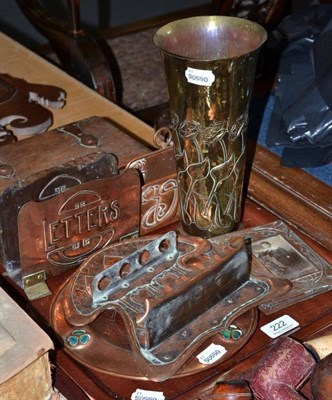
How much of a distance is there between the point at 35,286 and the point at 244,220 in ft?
1.18

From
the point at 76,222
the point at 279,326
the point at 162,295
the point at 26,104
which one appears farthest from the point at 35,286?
the point at 26,104

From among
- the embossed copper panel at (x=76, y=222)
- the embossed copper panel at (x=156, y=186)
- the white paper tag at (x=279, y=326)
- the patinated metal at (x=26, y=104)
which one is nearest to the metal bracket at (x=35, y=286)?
the embossed copper panel at (x=76, y=222)

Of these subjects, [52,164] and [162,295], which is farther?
[52,164]

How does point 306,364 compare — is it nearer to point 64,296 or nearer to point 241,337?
point 241,337

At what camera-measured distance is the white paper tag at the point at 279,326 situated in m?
1.06

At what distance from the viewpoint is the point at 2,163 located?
116cm

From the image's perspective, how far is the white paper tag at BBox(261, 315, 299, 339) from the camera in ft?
3.48

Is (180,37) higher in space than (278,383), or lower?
higher

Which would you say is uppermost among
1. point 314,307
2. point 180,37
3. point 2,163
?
point 180,37

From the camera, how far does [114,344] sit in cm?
102

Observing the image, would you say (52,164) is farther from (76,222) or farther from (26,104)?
(26,104)

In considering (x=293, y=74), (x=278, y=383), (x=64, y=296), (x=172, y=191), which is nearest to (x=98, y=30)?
(x=293, y=74)

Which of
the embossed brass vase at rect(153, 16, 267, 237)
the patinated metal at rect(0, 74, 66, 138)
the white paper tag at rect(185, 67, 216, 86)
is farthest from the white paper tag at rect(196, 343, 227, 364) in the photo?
the patinated metal at rect(0, 74, 66, 138)

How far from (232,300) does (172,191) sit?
0.78ft
